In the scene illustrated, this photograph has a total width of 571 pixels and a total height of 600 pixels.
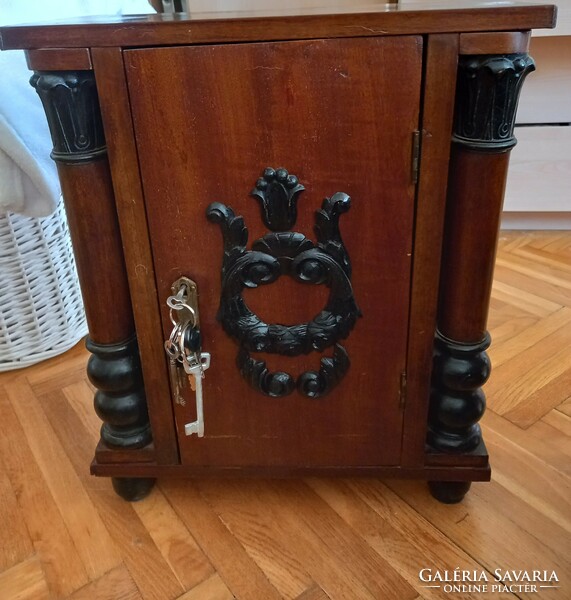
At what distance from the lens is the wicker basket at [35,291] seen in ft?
2.96

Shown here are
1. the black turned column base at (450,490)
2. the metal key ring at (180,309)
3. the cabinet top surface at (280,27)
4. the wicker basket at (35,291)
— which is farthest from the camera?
the wicker basket at (35,291)

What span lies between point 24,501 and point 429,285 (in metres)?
0.52

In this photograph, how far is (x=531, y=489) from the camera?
2.36 ft

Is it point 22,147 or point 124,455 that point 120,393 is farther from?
point 22,147

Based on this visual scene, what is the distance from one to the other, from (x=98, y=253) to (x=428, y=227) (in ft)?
1.00

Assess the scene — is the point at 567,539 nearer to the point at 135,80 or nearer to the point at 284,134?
the point at 284,134

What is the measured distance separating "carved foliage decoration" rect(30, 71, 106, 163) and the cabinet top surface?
3cm

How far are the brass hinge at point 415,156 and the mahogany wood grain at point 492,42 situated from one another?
0.24ft

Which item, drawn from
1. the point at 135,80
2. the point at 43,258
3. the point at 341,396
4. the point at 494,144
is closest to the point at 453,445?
the point at 341,396

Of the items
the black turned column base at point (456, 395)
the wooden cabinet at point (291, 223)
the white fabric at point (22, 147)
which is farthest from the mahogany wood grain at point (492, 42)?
the white fabric at point (22, 147)

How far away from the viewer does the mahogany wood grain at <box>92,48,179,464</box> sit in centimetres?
52

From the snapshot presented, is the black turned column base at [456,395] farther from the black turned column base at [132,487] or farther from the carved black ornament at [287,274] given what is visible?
the black turned column base at [132,487]

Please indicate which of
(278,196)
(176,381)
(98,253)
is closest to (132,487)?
(176,381)

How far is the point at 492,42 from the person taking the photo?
48 cm
